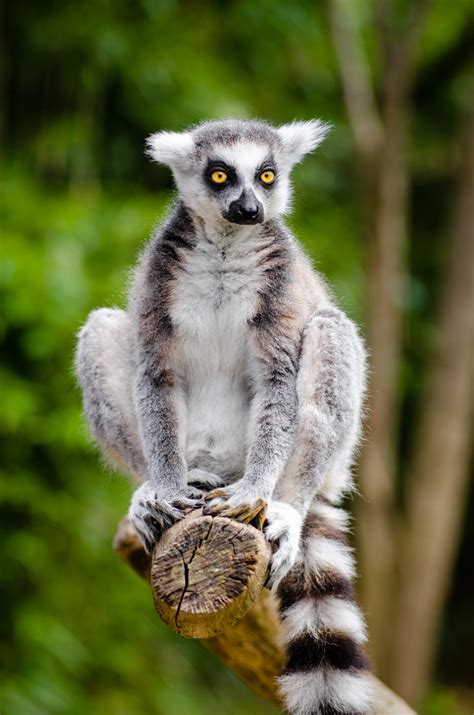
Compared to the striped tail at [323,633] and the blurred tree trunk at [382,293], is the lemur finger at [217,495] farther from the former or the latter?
the blurred tree trunk at [382,293]

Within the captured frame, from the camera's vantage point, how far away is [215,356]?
4.09 metres

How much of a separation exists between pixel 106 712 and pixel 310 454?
534 centimetres

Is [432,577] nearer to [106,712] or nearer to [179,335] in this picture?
[106,712]

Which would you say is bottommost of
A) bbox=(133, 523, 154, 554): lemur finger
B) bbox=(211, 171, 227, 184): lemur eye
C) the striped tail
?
the striped tail

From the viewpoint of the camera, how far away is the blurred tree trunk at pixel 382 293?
8.12 metres

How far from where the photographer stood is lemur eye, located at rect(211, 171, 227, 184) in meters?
4.16

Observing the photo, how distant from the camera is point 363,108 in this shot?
877 cm

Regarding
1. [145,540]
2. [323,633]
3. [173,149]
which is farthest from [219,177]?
[323,633]

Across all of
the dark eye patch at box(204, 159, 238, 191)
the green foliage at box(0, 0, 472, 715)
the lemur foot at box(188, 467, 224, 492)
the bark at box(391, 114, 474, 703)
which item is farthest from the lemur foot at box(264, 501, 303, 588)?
the bark at box(391, 114, 474, 703)

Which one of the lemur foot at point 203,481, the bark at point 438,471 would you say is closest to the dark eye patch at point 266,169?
the lemur foot at point 203,481

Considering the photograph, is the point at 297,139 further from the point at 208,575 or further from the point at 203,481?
the point at 208,575

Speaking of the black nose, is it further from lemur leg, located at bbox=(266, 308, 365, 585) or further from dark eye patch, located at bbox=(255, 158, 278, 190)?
lemur leg, located at bbox=(266, 308, 365, 585)

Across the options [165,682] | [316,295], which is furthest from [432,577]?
[316,295]

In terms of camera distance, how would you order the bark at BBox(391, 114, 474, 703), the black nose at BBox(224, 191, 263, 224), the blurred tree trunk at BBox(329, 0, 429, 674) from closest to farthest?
the black nose at BBox(224, 191, 263, 224) < the blurred tree trunk at BBox(329, 0, 429, 674) < the bark at BBox(391, 114, 474, 703)
